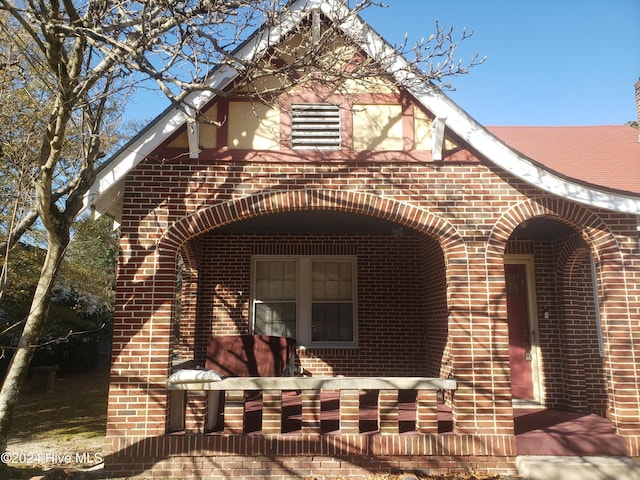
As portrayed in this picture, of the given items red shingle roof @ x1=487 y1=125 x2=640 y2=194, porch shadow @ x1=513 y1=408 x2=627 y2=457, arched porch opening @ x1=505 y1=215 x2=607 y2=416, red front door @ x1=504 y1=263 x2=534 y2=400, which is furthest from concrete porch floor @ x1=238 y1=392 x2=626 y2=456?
red shingle roof @ x1=487 y1=125 x2=640 y2=194

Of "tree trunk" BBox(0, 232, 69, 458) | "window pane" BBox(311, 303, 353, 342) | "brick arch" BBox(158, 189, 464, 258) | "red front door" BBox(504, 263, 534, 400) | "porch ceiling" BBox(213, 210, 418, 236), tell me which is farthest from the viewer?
"window pane" BBox(311, 303, 353, 342)

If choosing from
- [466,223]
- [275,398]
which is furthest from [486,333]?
[275,398]

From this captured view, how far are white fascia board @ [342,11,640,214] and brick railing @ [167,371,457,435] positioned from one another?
2.73m

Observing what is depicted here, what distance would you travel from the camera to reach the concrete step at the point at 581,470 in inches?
216

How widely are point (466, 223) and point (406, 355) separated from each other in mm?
3501

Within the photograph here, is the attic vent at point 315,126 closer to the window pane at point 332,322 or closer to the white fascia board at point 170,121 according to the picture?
the white fascia board at point 170,121

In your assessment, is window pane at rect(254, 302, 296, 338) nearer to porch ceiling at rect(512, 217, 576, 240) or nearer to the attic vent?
the attic vent

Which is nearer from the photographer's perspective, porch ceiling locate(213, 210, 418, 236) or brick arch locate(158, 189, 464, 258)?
brick arch locate(158, 189, 464, 258)

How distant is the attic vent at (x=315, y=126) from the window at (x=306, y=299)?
3.25 metres

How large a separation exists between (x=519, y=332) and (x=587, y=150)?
408 cm

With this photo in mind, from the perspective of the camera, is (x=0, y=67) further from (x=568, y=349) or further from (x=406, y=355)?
(x=568, y=349)

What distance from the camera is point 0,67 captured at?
5.57 meters

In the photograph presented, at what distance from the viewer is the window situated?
909 centimetres

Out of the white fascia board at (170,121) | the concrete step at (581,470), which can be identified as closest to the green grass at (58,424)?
the white fascia board at (170,121)
